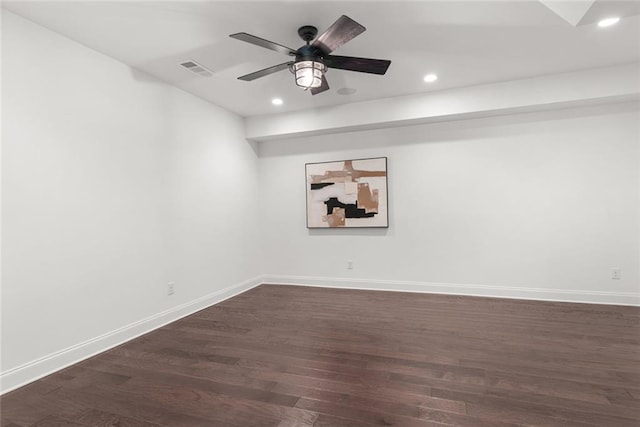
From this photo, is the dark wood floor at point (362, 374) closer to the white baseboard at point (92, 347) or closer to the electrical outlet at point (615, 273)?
the white baseboard at point (92, 347)

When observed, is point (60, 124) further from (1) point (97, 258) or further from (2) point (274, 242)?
(2) point (274, 242)

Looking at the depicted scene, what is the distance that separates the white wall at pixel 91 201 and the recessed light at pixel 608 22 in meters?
4.15

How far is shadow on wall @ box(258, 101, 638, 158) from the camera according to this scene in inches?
154

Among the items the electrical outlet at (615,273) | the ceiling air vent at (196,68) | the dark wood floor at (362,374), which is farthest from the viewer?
the electrical outlet at (615,273)

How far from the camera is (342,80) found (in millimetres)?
3658

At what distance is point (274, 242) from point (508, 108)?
12.5 ft

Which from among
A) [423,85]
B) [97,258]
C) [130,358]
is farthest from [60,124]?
[423,85]

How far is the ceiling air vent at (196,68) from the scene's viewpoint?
3148mm

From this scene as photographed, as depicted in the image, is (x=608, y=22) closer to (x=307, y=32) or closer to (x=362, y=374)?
(x=307, y=32)

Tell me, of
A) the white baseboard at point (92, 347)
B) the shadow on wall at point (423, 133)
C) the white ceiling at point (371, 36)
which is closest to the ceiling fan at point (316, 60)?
the white ceiling at point (371, 36)

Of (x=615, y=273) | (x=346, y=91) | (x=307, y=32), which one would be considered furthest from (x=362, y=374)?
(x=615, y=273)

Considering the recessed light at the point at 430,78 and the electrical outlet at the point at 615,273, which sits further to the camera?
the electrical outlet at the point at 615,273

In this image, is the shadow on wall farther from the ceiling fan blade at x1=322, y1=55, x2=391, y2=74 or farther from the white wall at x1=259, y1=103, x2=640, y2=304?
the ceiling fan blade at x1=322, y1=55, x2=391, y2=74

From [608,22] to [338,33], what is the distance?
7.55ft
